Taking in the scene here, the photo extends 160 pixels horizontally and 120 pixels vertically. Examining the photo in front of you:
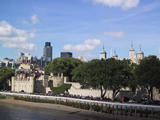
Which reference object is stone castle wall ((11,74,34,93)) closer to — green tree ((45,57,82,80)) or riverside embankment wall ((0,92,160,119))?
green tree ((45,57,82,80))

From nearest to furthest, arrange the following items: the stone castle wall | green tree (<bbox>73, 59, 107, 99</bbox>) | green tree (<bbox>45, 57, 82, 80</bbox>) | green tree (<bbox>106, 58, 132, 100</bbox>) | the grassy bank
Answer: the grassy bank
green tree (<bbox>106, 58, 132, 100</bbox>)
green tree (<bbox>73, 59, 107, 99</bbox>)
the stone castle wall
green tree (<bbox>45, 57, 82, 80</bbox>)

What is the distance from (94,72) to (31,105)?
17.9m

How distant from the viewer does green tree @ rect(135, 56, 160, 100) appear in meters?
47.6

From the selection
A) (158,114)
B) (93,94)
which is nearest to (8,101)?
(93,94)

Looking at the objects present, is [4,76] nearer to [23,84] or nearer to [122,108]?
[23,84]

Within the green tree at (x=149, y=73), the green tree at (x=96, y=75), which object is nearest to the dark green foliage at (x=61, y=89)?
the green tree at (x=96, y=75)

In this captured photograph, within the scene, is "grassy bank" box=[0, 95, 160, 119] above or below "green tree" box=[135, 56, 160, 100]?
below

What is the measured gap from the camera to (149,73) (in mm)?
47969

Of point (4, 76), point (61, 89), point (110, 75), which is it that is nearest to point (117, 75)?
point (110, 75)

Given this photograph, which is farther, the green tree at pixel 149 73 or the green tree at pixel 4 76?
the green tree at pixel 4 76

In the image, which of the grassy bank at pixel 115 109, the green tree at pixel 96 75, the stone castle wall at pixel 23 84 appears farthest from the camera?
the stone castle wall at pixel 23 84

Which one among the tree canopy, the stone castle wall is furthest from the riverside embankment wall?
the stone castle wall

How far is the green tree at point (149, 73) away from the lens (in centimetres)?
4757

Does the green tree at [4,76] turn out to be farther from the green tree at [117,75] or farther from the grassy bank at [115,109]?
the green tree at [117,75]
